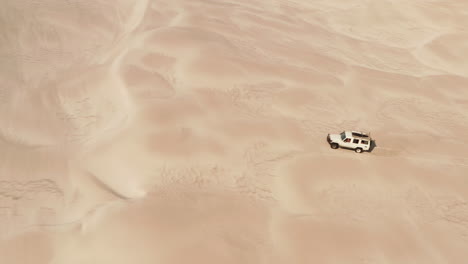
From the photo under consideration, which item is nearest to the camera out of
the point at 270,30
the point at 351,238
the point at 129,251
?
the point at 129,251

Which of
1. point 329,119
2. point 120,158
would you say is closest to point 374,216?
point 329,119

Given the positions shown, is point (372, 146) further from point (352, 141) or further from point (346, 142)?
point (346, 142)

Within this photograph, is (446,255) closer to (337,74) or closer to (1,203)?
(337,74)

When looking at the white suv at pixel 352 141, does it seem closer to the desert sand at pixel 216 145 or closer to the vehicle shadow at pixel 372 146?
the desert sand at pixel 216 145

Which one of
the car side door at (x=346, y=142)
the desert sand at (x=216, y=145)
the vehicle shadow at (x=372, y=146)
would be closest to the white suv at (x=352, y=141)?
the car side door at (x=346, y=142)

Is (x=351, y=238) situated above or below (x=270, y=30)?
below

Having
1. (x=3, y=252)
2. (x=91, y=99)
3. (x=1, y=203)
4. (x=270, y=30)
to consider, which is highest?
(x=270, y=30)
